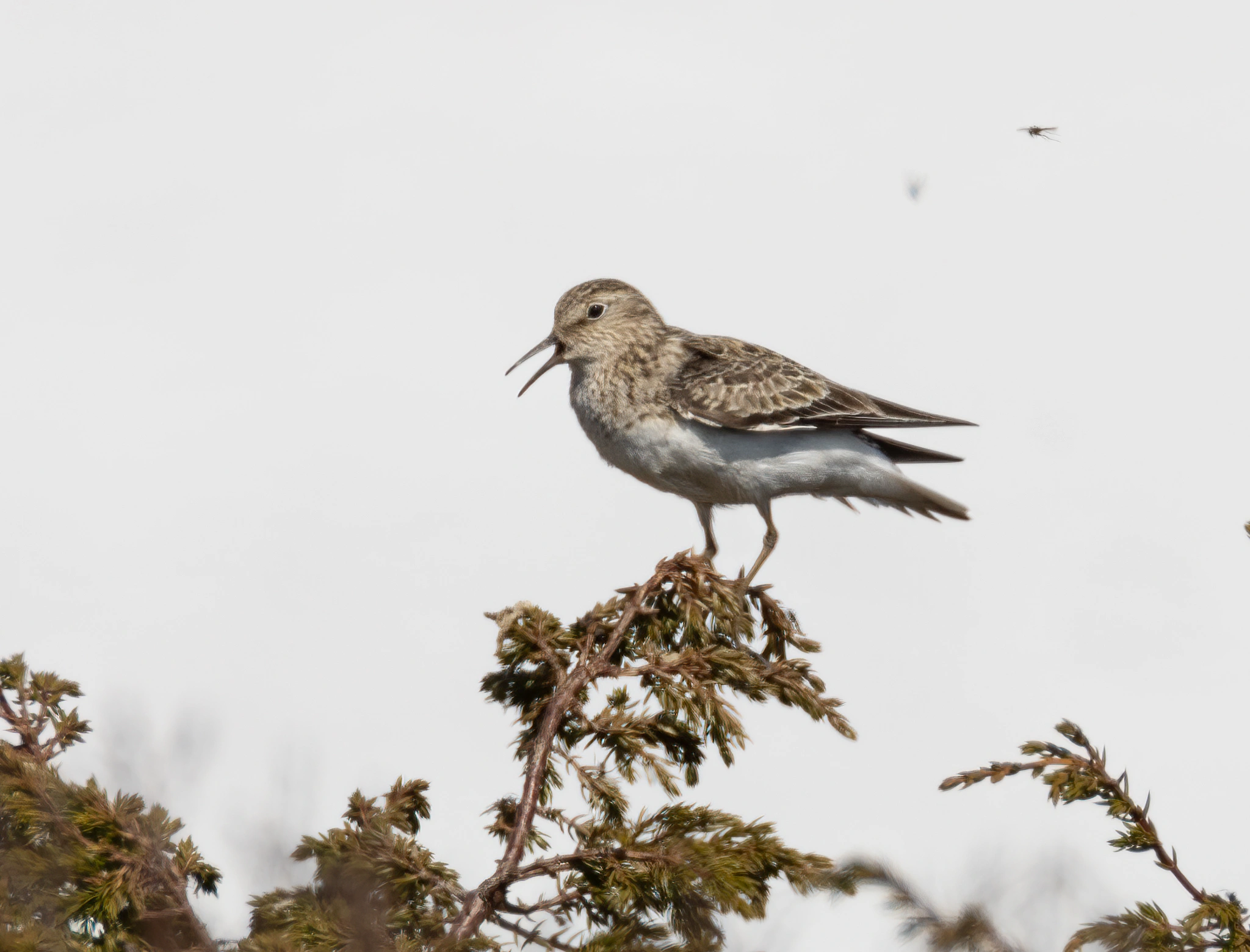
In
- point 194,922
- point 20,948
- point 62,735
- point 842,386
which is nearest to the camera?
point 20,948

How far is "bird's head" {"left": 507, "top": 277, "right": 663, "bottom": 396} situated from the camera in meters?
9.40

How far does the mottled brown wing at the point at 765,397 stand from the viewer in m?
8.76

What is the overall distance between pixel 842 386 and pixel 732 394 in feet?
4.04

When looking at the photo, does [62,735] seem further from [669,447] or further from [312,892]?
[669,447]

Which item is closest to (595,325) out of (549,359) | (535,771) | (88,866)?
(549,359)

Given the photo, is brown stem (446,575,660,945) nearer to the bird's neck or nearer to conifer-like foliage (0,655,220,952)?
conifer-like foliage (0,655,220,952)

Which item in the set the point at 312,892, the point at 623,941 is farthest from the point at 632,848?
the point at 312,892

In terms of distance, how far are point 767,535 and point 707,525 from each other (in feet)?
2.22

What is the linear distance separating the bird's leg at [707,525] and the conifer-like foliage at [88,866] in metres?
5.92

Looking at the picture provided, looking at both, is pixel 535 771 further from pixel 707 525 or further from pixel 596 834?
pixel 707 525

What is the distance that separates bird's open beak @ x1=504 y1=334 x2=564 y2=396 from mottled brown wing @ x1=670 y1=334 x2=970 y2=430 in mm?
975

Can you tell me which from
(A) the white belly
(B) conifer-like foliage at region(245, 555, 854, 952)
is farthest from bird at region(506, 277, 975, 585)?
(B) conifer-like foliage at region(245, 555, 854, 952)

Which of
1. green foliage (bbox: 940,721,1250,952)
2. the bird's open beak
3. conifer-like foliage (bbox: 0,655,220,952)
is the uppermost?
the bird's open beak

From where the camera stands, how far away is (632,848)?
3.62m
